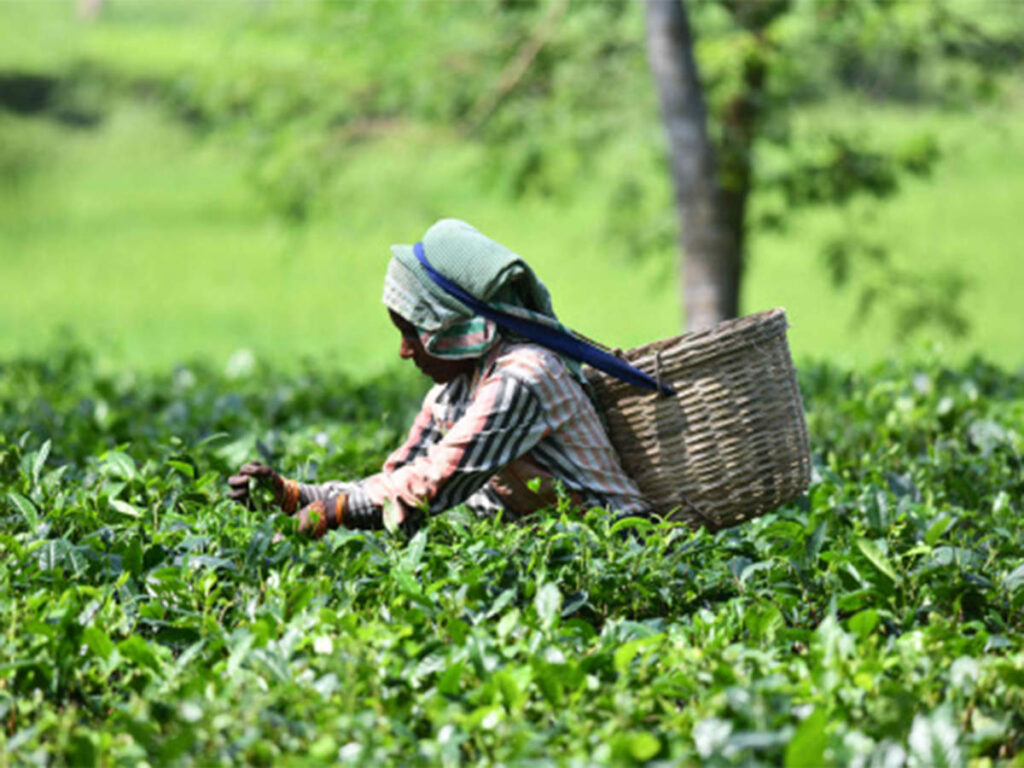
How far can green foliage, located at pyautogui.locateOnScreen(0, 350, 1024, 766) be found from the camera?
7.93 feet

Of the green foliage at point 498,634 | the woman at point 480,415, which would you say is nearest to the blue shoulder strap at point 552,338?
the woman at point 480,415

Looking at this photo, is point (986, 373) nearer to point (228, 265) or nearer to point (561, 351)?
point (561, 351)

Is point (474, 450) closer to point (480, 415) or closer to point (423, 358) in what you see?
point (480, 415)

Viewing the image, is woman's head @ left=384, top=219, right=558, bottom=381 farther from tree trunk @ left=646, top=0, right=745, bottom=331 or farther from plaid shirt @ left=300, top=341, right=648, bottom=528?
tree trunk @ left=646, top=0, right=745, bottom=331

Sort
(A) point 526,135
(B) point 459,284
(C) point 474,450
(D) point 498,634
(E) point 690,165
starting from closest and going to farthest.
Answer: (D) point 498,634 → (C) point 474,450 → (B) point 459,284 → (E) point 690,165 → (A) point 526,135

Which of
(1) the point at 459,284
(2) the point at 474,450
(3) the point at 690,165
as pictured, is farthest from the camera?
(3) the point at 690,165

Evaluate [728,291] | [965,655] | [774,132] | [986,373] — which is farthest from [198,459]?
[774,132]

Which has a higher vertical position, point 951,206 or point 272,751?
point 951,206

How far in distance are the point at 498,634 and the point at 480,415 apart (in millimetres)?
656

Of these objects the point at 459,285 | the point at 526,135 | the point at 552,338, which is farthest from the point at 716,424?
the point at 526,135

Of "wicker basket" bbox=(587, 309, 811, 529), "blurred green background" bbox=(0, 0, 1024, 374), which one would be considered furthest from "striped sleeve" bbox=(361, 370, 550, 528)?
"blurred green background" bbox=(0, 0, 1024, 374)

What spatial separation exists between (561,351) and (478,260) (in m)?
0.32

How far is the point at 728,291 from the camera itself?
9.17m

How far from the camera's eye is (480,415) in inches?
133
